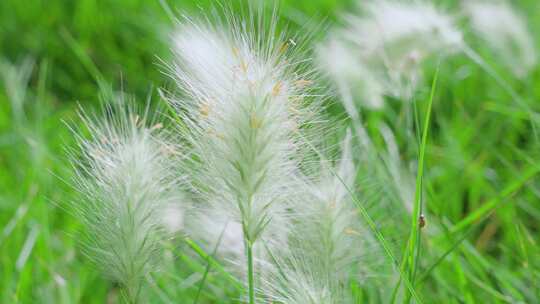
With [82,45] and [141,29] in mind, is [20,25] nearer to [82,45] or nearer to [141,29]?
[82,45]

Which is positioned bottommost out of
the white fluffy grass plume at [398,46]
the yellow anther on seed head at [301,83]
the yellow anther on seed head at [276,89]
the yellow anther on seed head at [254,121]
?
the yellow anther on seed head at [254,121]

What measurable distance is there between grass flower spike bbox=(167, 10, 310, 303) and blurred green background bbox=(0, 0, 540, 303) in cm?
7

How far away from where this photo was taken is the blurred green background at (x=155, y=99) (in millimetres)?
1047

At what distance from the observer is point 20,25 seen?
203 centimetres

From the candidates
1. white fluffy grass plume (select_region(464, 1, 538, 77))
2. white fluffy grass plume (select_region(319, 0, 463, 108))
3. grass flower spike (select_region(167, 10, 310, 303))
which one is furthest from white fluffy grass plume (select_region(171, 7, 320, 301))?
white fluffy grass plume (select_region(464, 1, 538, 77))

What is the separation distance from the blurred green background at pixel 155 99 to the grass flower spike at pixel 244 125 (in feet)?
0.24

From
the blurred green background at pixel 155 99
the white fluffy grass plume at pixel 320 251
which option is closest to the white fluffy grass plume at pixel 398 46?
the blurred green background at pixel 155 99

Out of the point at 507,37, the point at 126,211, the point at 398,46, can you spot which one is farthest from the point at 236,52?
the point at 507,37

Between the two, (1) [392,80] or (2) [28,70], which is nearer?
(1) [392,80]

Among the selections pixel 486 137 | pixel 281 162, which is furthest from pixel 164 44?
pixel 281 162

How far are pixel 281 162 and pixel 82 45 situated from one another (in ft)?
4.48

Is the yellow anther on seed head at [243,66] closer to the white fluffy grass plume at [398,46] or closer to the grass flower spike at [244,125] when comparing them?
the grass flower spike at [244,125]

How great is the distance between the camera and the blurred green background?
3.43ft

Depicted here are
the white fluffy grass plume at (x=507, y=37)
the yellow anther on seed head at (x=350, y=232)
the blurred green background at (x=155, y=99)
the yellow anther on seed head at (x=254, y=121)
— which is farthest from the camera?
the white fluffy grass plume at (x=507, y=37)
